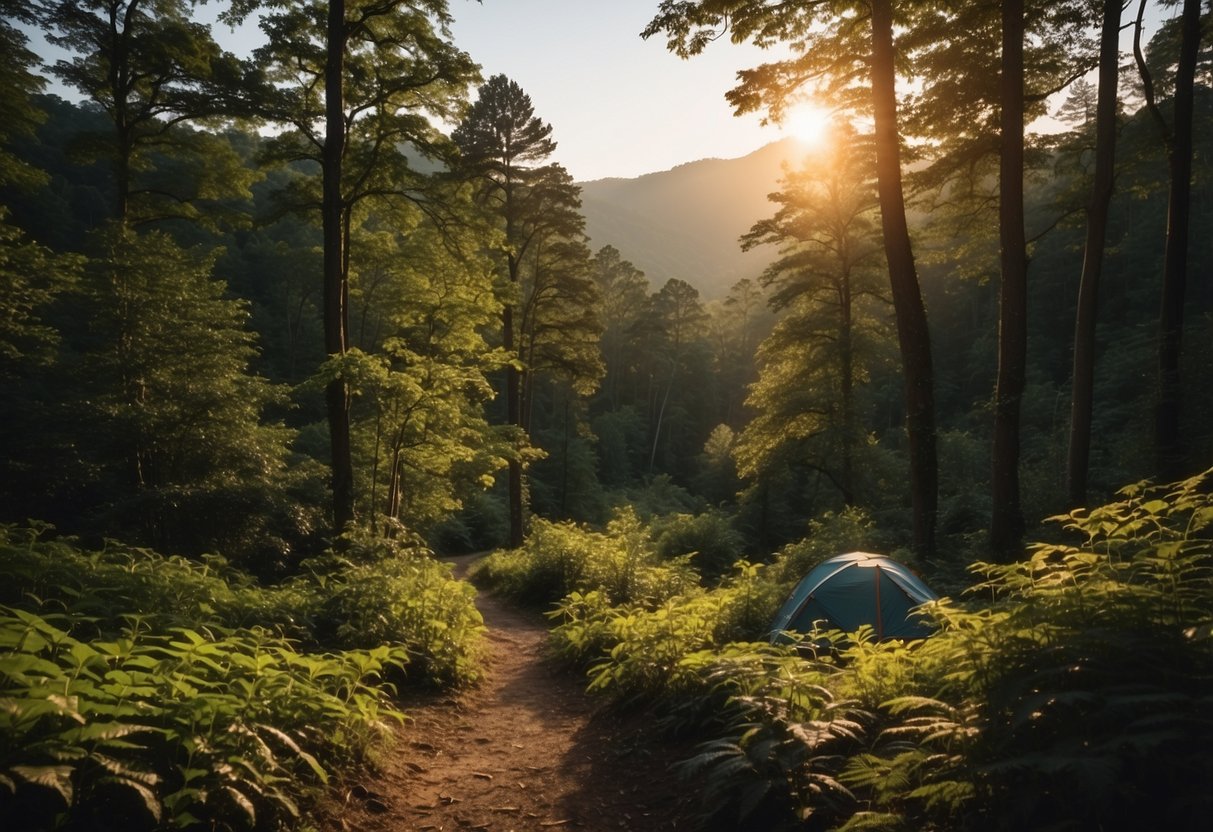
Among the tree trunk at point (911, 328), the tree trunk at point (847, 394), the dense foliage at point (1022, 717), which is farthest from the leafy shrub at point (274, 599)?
the tree trunk at point (847, 394)

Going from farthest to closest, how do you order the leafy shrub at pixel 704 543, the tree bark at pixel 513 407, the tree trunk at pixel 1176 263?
the tree bark at pixel 513 407
the leafy shrub at pixel 704 543
the tree trunk at pixel 1176 263

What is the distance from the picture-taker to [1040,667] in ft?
9.59

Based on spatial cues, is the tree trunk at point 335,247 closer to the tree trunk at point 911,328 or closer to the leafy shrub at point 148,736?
the leafy shrub at point 148,736

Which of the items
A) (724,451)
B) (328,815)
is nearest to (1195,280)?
(724,451)

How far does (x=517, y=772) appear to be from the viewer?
15.5 feet

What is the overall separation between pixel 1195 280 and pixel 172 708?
47979mm

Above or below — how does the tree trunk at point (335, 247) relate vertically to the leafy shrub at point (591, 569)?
above

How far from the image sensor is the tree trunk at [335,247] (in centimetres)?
946

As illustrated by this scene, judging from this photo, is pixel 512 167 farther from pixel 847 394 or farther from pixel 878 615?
pixel 878 615

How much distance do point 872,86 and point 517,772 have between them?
30.9ft

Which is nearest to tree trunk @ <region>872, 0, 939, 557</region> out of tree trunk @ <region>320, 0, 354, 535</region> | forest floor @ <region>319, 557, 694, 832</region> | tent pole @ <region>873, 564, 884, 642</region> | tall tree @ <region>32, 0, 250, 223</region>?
tent pole @ <region>873, 564, 884, 642</region>

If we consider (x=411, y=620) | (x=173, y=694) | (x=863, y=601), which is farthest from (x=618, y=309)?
(x=173, y=694)

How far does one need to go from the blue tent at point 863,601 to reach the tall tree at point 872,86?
7.40 ft

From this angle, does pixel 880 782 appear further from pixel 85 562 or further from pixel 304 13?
pixel 304 13
